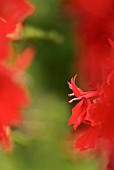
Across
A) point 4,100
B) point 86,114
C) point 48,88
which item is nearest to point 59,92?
point 48,88

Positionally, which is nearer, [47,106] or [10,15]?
[10,15]

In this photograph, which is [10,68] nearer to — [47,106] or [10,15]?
[10,15]

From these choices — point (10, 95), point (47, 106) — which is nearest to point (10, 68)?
point (10, 95)

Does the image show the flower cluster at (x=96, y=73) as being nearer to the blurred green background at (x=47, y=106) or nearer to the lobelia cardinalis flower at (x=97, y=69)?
the lobelia cardinalis flower at (x=97, y=69)

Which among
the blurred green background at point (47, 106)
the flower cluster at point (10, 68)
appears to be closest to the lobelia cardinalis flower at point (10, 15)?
the flower cluster at point (10, 68)

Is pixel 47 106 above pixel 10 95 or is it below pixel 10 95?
above

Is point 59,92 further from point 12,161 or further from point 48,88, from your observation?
point 12,161

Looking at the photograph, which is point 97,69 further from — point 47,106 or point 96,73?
point 47,106
